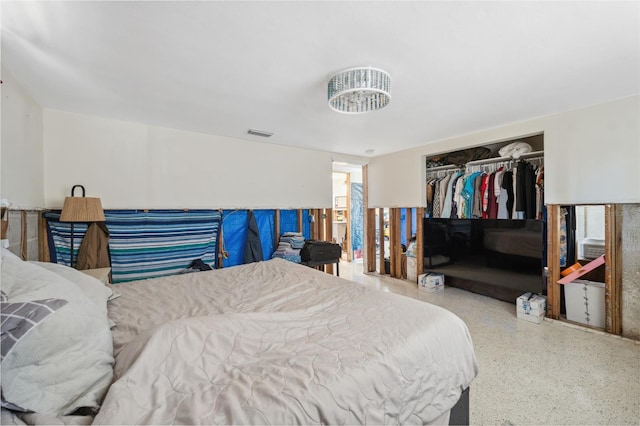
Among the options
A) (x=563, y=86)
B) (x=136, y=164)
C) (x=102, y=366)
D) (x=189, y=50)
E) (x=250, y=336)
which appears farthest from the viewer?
(x=136, y=164)

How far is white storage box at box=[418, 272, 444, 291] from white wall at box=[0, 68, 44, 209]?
442 cm

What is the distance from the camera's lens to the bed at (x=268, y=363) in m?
0.74

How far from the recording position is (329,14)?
1371 millimetres

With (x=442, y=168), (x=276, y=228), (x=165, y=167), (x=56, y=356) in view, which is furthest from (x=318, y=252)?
(x=56, y=356)

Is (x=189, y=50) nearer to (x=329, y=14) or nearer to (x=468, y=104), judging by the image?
(x=329, y=14)

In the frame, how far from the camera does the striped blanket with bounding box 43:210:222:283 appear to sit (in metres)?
2.74

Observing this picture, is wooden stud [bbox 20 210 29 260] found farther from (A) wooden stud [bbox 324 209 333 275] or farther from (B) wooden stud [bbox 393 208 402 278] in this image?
(B) wooden stud [bbox 393 208 402 278]

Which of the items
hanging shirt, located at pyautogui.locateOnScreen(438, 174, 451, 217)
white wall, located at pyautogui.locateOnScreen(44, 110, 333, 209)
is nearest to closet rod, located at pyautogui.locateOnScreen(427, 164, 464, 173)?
hanging shirt, located at pyautogui.locateOnScreen(438, 174, 451, 217)

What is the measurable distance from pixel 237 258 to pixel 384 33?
3211 millimetres

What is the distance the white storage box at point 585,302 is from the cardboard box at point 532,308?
22 centimetres

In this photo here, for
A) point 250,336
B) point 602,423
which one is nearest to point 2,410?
point 250,336

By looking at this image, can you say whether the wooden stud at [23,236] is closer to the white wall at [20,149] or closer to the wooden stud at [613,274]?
the white wall at [20,149]

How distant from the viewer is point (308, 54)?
1710 millimetres

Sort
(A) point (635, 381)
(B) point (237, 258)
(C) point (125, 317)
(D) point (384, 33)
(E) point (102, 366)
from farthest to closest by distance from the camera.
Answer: (B) point (237, 258) < (A) point (635, 381) < (D) point (384, 33) < (C) point (125, 317) < (E) point (102, 366)
